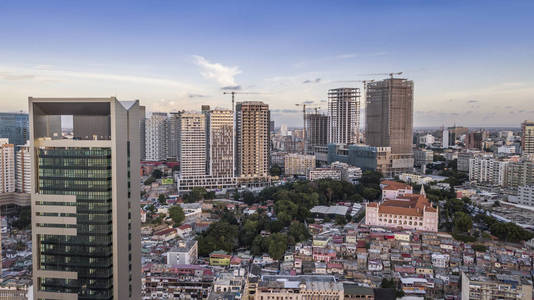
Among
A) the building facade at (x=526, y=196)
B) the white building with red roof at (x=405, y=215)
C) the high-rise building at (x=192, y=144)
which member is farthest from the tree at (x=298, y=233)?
the building facade at (x=526, y=196)

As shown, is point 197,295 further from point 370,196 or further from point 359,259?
point 370,196

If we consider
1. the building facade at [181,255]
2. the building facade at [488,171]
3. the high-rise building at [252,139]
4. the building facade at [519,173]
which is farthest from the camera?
the high-rise building at [252,139]

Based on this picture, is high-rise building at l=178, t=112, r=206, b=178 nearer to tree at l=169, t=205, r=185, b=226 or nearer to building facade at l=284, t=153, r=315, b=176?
tree at l=169, t=205, r=185, b=226

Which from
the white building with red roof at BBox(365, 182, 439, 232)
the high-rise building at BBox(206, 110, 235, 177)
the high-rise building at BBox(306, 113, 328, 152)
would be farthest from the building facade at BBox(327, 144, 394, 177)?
the white building with red roof at BBox(365, 182, 439, 232)

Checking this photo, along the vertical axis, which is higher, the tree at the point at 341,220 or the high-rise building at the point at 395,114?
the high-rise building at the point at 395,114

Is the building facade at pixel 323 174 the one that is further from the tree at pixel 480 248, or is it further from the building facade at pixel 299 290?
the building facade at pixel 299 290

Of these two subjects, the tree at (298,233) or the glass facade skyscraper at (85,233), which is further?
the tree at (298,233)

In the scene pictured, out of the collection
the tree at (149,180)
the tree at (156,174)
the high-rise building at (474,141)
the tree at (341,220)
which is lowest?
the tree at (341,220)
